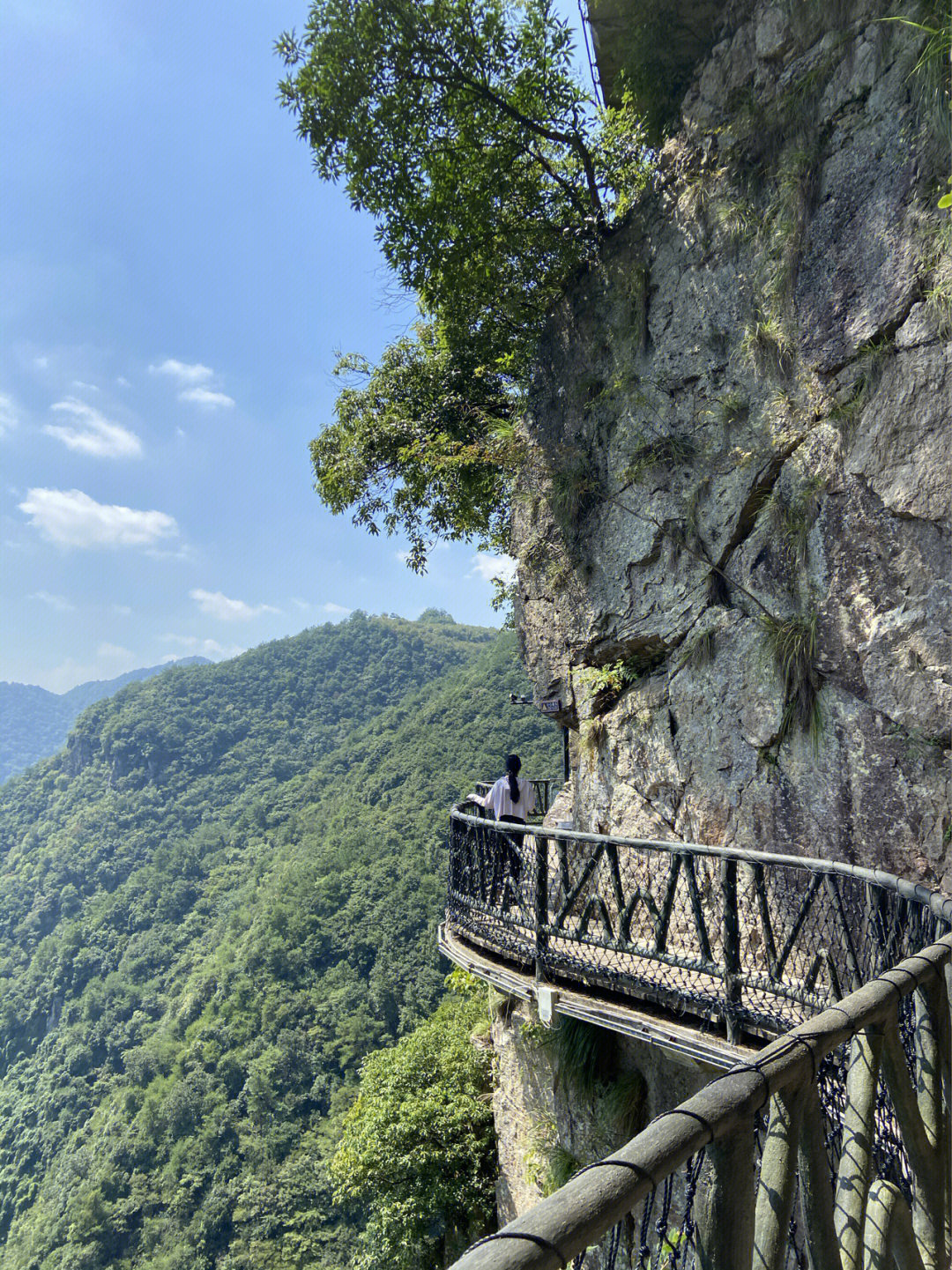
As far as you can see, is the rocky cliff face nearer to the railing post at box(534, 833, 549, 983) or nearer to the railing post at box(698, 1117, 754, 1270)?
the railing post at box(534, 833, 549, 983)

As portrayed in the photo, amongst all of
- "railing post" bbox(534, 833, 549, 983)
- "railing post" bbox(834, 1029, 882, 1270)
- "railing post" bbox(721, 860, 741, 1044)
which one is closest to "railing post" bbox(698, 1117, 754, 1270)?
"railing post" bbox(834, 1029, 882, 1270)

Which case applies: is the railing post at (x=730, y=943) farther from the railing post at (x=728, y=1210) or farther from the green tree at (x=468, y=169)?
the green tree at (x=468, y=169)

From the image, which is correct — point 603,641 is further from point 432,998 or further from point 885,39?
point 432,998

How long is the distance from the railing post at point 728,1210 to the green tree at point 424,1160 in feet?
37.3

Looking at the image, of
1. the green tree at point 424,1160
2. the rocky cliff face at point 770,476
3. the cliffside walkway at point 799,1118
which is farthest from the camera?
the green tree at point 424,1160

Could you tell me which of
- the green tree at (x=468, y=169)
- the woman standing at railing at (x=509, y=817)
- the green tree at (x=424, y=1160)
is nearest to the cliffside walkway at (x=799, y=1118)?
the woman standing at railing at (x=509, y=817)

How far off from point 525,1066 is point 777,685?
4838mm

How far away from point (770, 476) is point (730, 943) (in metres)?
3.61

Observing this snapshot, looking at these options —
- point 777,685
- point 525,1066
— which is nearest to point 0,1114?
point 525,1066

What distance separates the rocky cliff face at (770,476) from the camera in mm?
4660

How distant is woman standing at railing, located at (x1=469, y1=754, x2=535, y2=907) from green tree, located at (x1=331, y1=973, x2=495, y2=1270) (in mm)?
6351

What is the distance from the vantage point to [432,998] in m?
40.9

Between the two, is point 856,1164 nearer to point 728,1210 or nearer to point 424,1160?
point 728,1210

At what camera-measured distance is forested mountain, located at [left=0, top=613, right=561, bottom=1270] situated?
128ft
